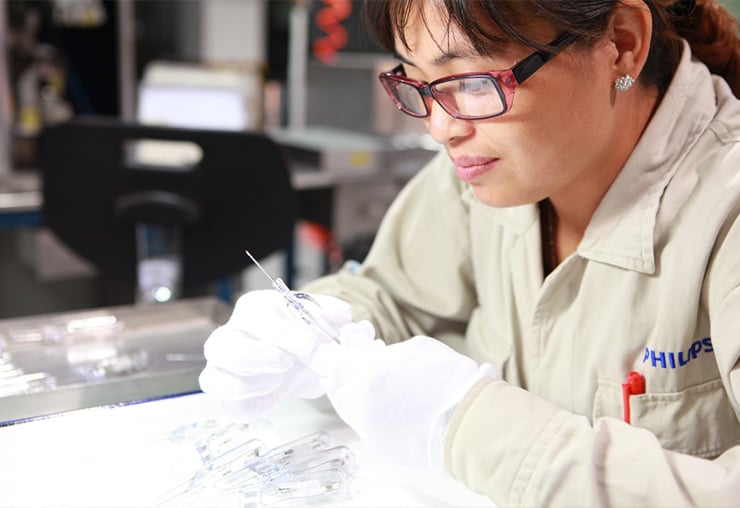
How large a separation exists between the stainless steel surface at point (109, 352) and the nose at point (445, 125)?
43 centimetres

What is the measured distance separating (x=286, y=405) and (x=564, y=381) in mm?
368

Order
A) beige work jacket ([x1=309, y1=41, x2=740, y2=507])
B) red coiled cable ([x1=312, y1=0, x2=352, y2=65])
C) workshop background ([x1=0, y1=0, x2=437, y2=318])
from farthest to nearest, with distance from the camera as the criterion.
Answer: red coiled cable ([x1=312, y1=0, x2=352, y2=65])
workshop background ([x1=0, y1=0, x2=437, y2=318])
beige work jacket ([x1=309, y1=41, x2=740, y2=507])

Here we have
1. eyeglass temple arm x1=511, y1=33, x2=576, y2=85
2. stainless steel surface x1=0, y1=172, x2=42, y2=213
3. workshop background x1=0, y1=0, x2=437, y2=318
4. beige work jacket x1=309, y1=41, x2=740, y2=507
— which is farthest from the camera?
workshop background x1=0, y1=0, x2=437, y2=318

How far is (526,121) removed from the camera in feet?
2.89

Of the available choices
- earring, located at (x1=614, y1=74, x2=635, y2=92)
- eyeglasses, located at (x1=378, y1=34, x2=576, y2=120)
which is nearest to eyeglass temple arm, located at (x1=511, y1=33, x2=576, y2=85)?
eyeglasses, located at (x1=378, y1=34, x2=576, y2=120)

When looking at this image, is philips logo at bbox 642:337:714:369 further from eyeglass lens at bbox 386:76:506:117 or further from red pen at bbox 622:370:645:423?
eyeglass lens at bbox 386:76:506:117

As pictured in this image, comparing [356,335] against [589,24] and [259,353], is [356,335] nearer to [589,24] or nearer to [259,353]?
[259,353]

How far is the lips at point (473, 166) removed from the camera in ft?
3.03

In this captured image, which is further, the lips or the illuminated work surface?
the lips

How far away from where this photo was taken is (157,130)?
2029 millimetres

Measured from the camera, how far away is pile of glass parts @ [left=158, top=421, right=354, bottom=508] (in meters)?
0.78

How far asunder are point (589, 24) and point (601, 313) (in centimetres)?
36

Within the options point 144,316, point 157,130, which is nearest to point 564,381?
point 144,316

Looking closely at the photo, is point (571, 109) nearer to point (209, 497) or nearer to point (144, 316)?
point (209, 497)
